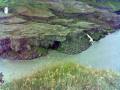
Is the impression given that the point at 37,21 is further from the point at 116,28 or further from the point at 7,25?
the point at 116,28

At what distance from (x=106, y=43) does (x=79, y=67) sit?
2022mm

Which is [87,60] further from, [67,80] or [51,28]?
[67,80]

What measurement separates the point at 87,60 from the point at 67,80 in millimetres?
1619

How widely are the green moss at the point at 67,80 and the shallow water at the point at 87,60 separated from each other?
27.6 inches

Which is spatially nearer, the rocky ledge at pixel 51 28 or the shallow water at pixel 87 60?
the shallow water at pixel 87 60

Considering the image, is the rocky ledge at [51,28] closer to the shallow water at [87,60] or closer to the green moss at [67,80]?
the shallow water at [87,60]


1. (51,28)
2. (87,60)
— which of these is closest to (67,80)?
(87,60)

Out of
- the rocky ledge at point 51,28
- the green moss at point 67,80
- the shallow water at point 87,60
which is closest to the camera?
the green moss at point 67,80

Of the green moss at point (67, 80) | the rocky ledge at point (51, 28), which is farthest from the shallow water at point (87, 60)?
the green moss at point (67, 80)

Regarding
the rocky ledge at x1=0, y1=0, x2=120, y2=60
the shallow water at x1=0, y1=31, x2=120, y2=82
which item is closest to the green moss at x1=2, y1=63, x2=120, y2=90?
the shallow water at x1=0, y1=31, x2=120, y2=82

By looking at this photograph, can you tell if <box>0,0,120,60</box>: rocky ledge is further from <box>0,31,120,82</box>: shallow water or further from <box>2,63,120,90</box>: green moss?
<box>2,63,120,90</box>: green moss

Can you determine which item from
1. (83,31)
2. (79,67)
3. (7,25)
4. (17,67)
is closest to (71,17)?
(83,31)

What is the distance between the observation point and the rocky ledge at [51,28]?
20.4 feet

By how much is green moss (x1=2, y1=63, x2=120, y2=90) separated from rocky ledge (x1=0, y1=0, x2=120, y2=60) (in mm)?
1410
